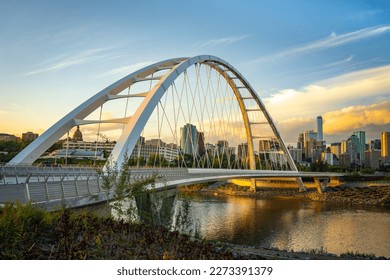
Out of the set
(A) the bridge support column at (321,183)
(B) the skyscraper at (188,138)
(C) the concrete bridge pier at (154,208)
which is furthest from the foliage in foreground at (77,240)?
(A) the bridge support column at (321,183)

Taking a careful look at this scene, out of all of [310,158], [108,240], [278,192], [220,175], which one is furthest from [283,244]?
[310,158]

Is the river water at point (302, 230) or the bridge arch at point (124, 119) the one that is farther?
the river water at point (302, 230)

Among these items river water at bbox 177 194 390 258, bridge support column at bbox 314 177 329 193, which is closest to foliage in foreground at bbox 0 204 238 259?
river water at bbox 177 194 390 258

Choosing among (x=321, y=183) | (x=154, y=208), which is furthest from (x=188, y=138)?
(x=154, y=208)

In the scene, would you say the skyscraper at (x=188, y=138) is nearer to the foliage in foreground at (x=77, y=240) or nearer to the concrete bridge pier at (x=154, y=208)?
the concrete bridge pier at (x=154, y=208)

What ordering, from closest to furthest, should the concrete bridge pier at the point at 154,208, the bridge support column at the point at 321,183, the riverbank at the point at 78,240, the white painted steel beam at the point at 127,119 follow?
the riverbank at the point at 78,240
the concrete bridge pier at the point at 154,208
the white painted steel beam at the point at 127,119
the bridge support column at the point at 321,183

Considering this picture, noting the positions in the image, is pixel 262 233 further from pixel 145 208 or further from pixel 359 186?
pixel 359 186
